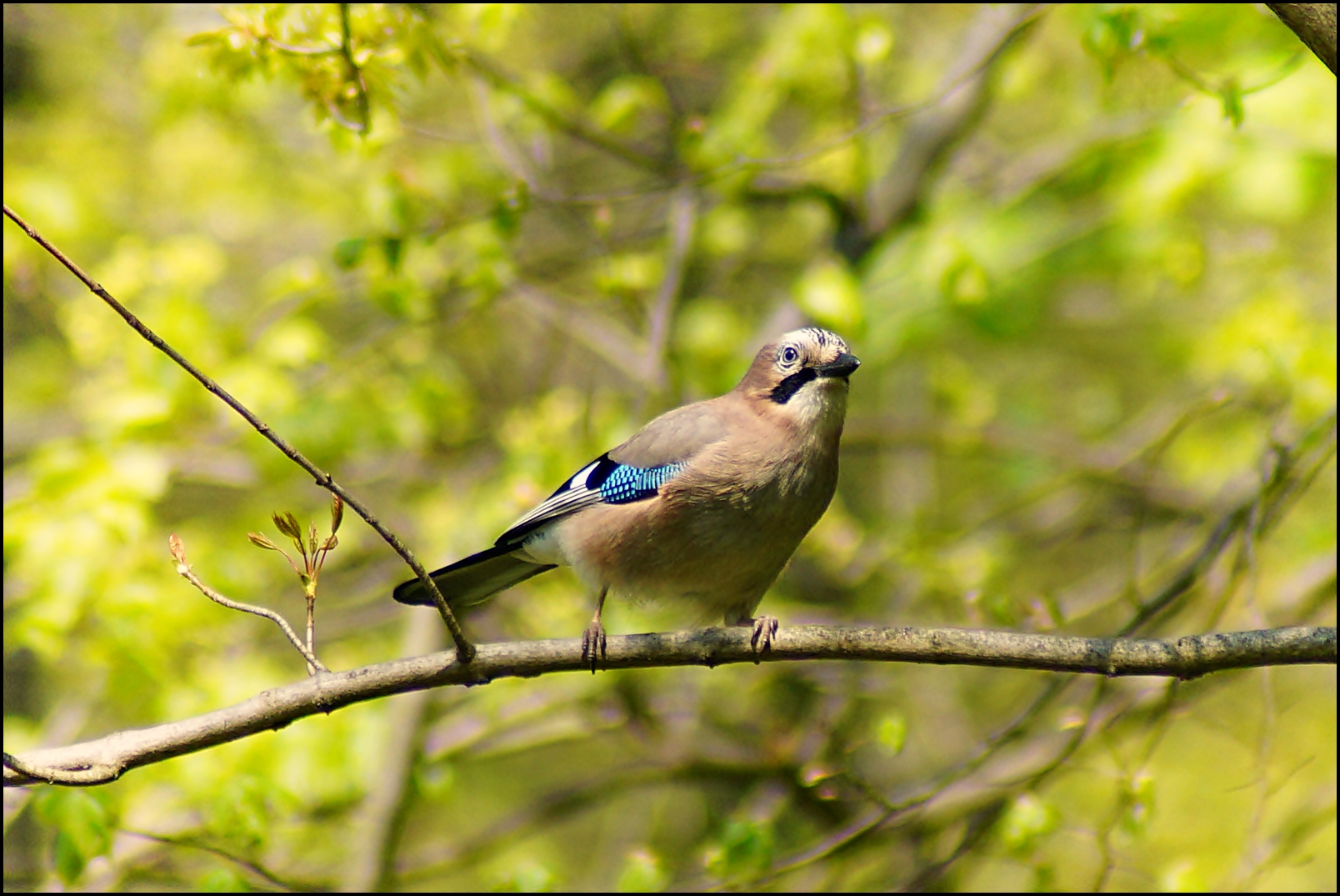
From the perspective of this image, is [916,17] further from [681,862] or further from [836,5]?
[681,862]

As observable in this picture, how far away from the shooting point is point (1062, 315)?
343 inches

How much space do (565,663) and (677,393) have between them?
3534mm

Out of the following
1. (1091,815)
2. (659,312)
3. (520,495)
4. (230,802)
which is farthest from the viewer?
(1091,815)

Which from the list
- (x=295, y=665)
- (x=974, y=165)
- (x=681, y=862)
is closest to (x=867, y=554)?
(x=681, y=862)

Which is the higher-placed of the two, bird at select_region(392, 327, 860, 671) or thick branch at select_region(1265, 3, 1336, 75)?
bird at select_region(392, 327, 860, 671)

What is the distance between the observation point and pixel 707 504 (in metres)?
4.37

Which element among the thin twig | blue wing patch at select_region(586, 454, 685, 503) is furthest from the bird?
the thin twig

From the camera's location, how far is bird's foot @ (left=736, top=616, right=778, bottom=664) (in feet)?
11.8

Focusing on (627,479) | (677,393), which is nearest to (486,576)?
(627,479)

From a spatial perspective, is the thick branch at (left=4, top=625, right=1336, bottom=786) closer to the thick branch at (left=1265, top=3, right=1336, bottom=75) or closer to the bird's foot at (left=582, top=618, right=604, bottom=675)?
the bird's foot at (left=582, top=618, right=604, bottom=675)

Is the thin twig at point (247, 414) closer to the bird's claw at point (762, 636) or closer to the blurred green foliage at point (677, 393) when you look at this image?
the bird's claw at point (762, 636)

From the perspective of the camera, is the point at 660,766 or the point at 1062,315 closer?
the point at 660,766

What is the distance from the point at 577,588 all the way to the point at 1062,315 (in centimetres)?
418

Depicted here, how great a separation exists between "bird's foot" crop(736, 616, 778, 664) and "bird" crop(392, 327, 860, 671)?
0.04 meters
